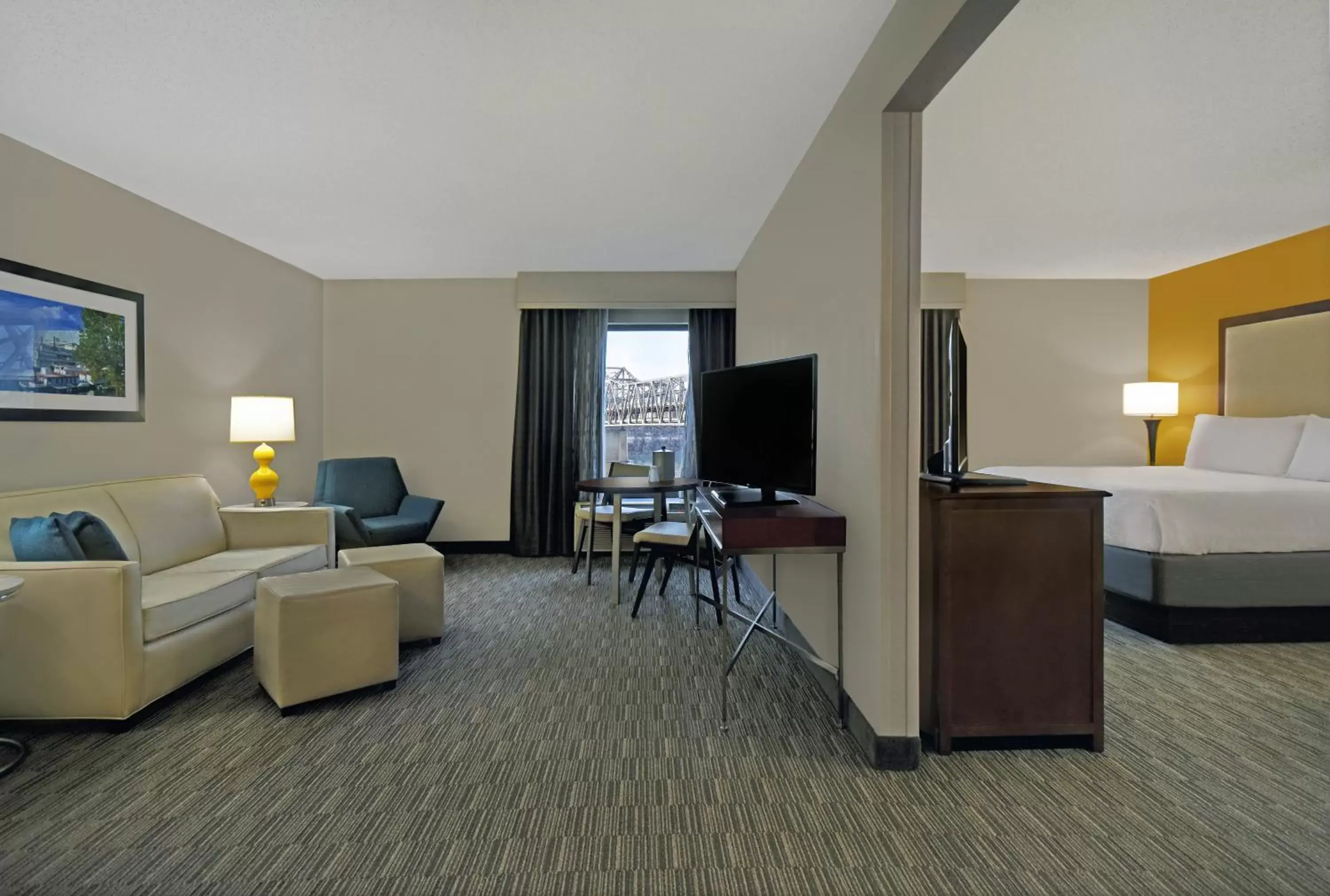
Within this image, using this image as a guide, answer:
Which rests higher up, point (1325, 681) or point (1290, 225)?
point (1290, 225)

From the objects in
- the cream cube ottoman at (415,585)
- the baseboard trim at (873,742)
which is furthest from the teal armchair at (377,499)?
the baseboard trim at (873,742)

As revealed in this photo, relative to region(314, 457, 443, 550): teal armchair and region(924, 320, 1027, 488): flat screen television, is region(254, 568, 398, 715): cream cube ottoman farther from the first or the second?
region(924, 320, 1027, 488): flat screen television

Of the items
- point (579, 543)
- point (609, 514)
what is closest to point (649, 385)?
point (609, 514)

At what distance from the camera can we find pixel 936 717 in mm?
2201

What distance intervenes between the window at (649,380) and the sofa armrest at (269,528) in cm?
268

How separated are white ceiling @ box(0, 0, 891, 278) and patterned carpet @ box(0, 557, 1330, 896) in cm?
252

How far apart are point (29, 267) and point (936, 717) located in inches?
176

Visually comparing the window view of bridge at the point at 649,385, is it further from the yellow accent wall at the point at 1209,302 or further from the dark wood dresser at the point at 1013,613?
the yellow accent wall at the point at 1209,302

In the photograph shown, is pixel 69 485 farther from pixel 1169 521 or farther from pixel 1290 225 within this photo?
pixel 1290 225

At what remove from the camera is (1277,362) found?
14.7ft

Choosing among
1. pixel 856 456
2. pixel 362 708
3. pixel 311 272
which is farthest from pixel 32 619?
pixel 311 272

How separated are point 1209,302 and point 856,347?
182 inches

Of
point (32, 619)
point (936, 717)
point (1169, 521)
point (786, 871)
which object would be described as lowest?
point (786, 871)

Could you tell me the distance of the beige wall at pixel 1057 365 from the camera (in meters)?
5.60
